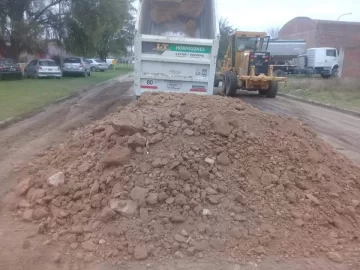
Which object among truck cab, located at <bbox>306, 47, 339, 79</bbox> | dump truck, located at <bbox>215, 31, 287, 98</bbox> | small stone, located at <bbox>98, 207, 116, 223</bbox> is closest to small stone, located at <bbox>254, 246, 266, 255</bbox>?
small stone, located at <bbox>98, 207, 116, 223</bbox>

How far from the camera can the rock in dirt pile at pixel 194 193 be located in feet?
13.9

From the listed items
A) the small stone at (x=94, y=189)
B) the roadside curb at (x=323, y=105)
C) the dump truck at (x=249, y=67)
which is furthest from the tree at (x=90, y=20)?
the small stone at (x=94, y=189)

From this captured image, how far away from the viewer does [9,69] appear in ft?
90.4

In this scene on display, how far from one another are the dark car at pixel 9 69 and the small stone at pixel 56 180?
24428 mm

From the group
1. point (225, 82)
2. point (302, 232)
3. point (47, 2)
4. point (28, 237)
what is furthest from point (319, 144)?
point (47, 2)

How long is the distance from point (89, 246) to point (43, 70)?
27.1 metres

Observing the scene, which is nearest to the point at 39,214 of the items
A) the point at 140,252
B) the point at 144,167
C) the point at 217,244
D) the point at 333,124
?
the point at 144,167

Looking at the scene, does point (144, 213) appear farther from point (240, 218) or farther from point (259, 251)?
point (259, 251)

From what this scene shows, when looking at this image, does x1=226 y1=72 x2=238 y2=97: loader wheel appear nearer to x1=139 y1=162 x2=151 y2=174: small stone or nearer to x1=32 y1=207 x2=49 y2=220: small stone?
x1=139 y1=162 x2=151 y2=174: small stone

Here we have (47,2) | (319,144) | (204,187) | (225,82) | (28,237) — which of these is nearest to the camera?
(28,237)

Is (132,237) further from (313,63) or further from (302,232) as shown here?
(313,63)

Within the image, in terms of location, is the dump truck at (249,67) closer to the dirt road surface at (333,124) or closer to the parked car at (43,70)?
the dirt road surface at (333,124)

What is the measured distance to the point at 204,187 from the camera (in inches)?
189

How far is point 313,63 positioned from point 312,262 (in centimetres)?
3223
